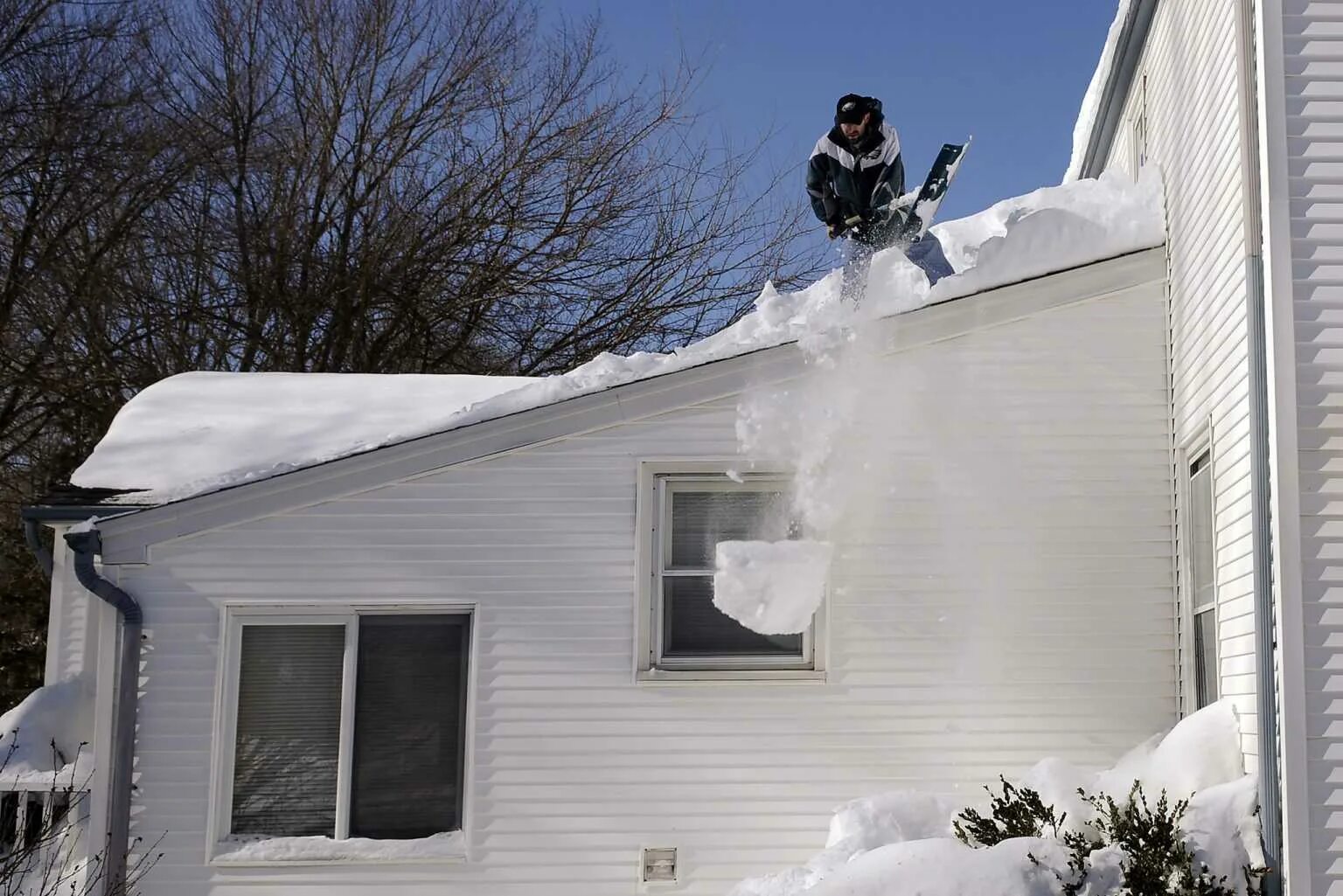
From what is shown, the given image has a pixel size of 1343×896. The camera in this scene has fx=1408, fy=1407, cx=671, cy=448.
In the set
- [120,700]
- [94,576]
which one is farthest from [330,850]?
[94,576]

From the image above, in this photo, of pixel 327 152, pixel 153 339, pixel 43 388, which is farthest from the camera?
pixel 327 152

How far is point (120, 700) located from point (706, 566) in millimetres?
3411

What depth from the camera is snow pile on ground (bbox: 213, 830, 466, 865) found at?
792cm

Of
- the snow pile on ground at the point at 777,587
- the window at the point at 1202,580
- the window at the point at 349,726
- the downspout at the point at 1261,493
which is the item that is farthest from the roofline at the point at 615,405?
the downspout at the point at 1261,493

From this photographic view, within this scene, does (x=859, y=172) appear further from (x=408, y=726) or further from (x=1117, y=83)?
(x=408, y=726)

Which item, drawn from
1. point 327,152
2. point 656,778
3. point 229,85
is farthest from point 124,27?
point 656,778

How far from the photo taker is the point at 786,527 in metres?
8.31

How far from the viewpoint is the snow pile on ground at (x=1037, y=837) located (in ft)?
20.2

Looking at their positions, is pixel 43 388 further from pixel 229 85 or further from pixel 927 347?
pixel 927 347

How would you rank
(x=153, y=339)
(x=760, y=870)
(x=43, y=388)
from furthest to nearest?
(x=153, y=339), (x=43, y=388), (x=760, y=870)

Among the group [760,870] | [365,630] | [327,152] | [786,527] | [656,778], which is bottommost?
[760,870]

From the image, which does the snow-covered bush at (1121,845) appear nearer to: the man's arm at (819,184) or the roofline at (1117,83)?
the man's arm at (819,184)

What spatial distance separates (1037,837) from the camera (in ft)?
21.6

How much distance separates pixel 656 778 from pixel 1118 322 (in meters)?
3.82
